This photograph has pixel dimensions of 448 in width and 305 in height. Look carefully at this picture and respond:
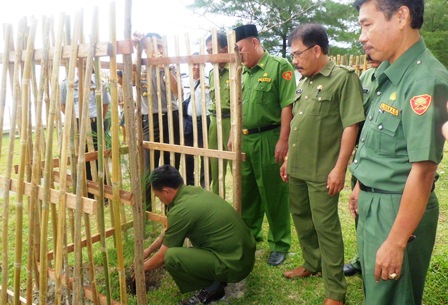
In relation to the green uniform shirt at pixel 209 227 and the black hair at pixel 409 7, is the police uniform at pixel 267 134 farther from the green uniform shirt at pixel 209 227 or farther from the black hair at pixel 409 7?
the black hair at pixel 409 7

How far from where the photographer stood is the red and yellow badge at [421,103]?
1.46 m

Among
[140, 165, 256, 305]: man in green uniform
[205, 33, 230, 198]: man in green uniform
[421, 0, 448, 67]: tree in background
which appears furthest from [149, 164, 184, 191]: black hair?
[421, 0, 448, 67]: tree in background

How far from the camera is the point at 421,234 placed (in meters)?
1.68

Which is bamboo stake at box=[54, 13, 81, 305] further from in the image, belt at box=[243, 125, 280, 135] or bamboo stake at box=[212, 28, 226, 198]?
belt at box=[243, 125, 280, 135]

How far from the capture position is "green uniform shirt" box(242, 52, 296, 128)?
3.10 meters

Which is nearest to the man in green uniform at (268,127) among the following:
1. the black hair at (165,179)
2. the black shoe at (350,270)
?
the black shoe at (350,270)

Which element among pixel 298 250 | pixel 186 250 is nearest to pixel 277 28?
pixel 298 250

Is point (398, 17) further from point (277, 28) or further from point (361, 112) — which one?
point (277, 28)

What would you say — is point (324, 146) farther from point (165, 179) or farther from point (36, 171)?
point (36, 171)

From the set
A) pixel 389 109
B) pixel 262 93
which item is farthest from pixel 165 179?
pixel 389 109

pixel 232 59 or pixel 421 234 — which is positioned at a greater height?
pixel 232 59

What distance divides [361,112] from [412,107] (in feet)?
2.60

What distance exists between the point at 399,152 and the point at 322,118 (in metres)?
0.96

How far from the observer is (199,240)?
2.84 m
